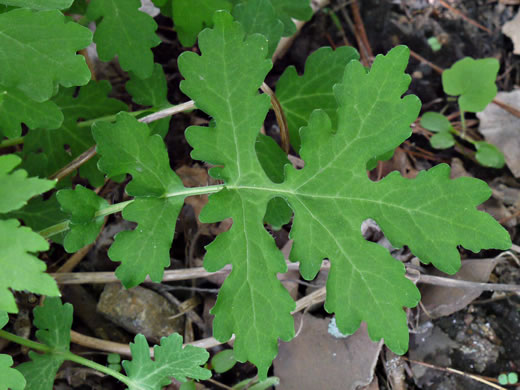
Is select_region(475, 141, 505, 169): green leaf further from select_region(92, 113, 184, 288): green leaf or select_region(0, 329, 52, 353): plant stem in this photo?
select_region(0, 329, 52, 353): plant stem

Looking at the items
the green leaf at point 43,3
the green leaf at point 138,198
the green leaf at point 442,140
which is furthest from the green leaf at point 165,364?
the green leaf at point 442,140

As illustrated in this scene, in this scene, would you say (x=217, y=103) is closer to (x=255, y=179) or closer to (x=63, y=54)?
(x=255, y=179)

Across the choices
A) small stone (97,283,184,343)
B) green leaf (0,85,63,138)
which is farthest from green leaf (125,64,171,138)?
small stone (97,283,184,343)

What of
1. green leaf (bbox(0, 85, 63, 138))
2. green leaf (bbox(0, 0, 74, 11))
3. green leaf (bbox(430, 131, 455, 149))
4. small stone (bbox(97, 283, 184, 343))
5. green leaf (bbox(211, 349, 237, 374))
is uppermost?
green leaf (bbox(0, 0, 74, 11))

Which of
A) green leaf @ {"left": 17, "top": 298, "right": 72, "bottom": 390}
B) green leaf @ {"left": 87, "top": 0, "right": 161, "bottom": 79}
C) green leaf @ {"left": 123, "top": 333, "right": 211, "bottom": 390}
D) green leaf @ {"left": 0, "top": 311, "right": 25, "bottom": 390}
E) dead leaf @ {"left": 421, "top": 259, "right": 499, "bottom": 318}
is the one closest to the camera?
green leaf @ {"left": 0, "top": 311, "right": 25, "bottom": 390}

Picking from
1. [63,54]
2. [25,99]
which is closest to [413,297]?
[63,54]
